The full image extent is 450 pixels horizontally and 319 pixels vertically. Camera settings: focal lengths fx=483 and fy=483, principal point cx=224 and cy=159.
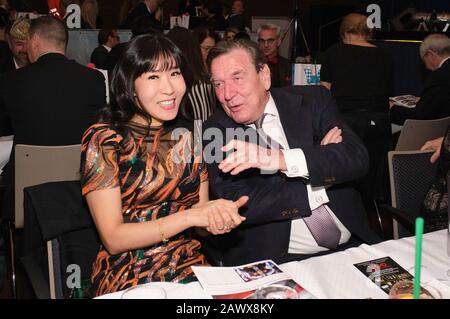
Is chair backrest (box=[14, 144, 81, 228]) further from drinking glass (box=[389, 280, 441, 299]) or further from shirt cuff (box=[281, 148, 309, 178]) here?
drinking glass (box=[389, 280, 441, 299])

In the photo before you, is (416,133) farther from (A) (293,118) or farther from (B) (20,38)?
(B) (20,38)

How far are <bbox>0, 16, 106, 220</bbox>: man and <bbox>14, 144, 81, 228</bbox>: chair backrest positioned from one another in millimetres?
453

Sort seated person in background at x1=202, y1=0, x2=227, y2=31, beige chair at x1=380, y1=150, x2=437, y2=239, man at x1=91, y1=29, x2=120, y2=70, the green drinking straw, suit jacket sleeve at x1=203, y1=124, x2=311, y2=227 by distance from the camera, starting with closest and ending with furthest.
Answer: the green drinking straw
suit jacket sleeve at x1=203, y1=124, x2=311, y2=227
beige chair at x1=380, y1=150, x2=437, y2=239
man at x1=91, y1=29, x2=120, y2=70
seated person in background at x1=202, y1=0, x2=227, y2=31

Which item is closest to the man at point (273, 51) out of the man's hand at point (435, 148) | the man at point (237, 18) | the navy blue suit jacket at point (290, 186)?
the man's hand at point (435, 148)

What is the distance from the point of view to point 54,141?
3.05m

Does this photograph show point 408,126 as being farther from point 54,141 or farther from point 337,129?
point 54,141

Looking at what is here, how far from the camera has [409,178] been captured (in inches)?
94.0

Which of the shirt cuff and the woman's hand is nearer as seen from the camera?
the woman's hand

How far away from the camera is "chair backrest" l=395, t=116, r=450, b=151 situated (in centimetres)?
334

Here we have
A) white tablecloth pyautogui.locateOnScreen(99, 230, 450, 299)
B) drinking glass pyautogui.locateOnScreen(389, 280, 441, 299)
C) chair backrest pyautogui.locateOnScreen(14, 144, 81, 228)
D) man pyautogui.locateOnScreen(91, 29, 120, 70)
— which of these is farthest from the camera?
man pyautogui.locateOnScreen(91, 29, 120, 70)

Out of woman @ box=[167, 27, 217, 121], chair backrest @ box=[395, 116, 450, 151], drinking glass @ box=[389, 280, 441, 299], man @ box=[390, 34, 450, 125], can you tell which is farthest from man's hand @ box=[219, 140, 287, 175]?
man @ box=[390, 34, 450, 125]

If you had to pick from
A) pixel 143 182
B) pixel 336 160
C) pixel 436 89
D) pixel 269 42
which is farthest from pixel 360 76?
Answer: pixel 143 182

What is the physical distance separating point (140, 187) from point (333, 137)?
0.84 metres
